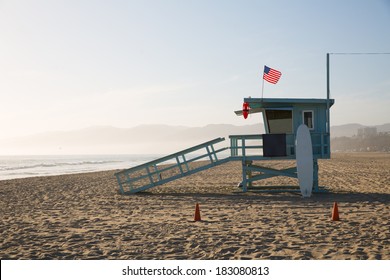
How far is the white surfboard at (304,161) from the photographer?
14258mm

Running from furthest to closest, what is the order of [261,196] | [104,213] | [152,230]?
[261,196] < [104,213] < [152,230]

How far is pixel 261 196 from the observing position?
49.0 ft

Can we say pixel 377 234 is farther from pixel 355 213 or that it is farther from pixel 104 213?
pixel 104 213

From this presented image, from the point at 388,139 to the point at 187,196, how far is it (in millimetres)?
209974

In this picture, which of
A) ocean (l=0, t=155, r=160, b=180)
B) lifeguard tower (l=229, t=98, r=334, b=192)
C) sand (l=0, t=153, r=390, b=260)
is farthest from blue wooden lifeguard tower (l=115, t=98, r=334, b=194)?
ocean (l=0, t=155, r=160, b=180)

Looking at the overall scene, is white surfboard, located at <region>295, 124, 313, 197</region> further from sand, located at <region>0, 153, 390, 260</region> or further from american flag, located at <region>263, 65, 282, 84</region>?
american flag, located at <region>263, 65, 282, 84</region>

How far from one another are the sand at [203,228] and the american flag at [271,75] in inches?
195

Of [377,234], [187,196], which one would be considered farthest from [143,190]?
[377,234]

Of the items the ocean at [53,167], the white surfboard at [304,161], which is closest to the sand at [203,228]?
the white surfboard at [304,161]

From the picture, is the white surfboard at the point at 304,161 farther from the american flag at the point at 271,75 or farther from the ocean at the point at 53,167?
the ocean at the point at 53,167

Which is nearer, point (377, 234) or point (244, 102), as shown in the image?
point (377, 234)

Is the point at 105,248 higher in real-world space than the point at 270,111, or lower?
lower

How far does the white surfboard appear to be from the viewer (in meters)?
14.3

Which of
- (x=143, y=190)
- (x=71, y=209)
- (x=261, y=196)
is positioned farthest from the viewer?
(x=143, y=190)
